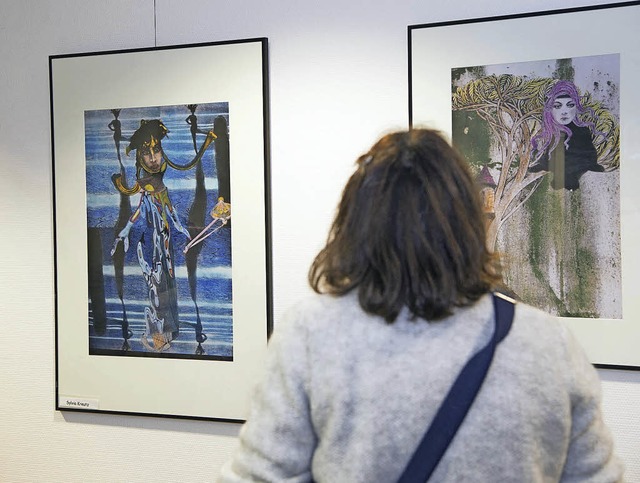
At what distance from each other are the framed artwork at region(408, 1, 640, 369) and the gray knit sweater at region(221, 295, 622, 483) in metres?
0.97

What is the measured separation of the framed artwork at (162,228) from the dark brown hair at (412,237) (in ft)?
4.09

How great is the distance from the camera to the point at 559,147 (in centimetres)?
205

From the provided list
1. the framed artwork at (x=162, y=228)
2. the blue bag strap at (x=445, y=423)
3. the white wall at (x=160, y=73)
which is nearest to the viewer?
the blue bag strap at (x=445, y=423)

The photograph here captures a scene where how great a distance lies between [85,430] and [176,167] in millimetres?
939

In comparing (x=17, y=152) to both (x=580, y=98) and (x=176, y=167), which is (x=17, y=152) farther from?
(x=580, y=98)

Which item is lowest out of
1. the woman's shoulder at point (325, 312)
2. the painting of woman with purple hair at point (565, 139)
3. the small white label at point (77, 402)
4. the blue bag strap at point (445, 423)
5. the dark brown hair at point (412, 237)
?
the small white label at point (77, 402)

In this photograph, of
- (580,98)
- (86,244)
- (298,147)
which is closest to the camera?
(580,98)

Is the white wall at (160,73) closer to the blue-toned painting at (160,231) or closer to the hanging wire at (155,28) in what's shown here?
the hanging wire at (155,28)

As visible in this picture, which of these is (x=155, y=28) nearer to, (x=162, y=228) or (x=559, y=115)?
(x=162, y=228)

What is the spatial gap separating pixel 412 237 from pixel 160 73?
158cm

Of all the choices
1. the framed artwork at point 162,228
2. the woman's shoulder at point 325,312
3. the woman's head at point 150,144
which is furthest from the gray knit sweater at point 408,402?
the woman's head at point 150,144

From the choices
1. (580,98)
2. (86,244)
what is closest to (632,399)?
(580,98)

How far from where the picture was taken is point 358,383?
1067mm

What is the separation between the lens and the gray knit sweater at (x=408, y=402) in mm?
1042
